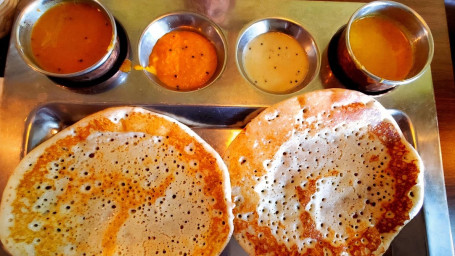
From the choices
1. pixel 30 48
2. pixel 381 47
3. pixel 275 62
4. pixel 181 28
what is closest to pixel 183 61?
pixel 181 28

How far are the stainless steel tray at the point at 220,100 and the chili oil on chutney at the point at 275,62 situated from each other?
0.26 feet

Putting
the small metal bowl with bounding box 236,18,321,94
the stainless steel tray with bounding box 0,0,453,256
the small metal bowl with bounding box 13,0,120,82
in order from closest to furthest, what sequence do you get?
the small metal bowl with bounding box 13,0,120,82 < the stainless steel tray with bounding box 0,0,453,256 < the small metal bowl with bounding box 236,18,321,94

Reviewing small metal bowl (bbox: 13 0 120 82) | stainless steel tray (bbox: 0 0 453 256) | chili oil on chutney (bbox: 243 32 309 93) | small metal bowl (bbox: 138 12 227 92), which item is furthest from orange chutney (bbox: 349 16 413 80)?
small metal bowl (bbox: 13 0 120 82)

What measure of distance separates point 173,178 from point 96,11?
820 mm

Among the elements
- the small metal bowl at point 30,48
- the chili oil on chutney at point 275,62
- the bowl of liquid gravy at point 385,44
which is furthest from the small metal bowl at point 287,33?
the small metal bowl at point 30,48

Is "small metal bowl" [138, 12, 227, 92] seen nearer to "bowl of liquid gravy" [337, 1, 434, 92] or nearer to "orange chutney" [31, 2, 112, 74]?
"orange chutney" [31, 2, 112, 74]

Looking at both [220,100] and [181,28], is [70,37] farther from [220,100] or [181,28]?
[220,100]

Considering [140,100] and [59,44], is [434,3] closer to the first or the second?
[140,100]

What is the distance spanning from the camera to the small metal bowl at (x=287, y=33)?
1710mm

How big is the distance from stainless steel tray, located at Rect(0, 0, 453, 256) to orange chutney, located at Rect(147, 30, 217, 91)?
0.24ft

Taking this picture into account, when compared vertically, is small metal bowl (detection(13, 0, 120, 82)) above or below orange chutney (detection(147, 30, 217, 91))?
above

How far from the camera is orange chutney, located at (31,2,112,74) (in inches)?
60.8

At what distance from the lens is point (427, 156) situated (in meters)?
1.73

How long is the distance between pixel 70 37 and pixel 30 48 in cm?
17
